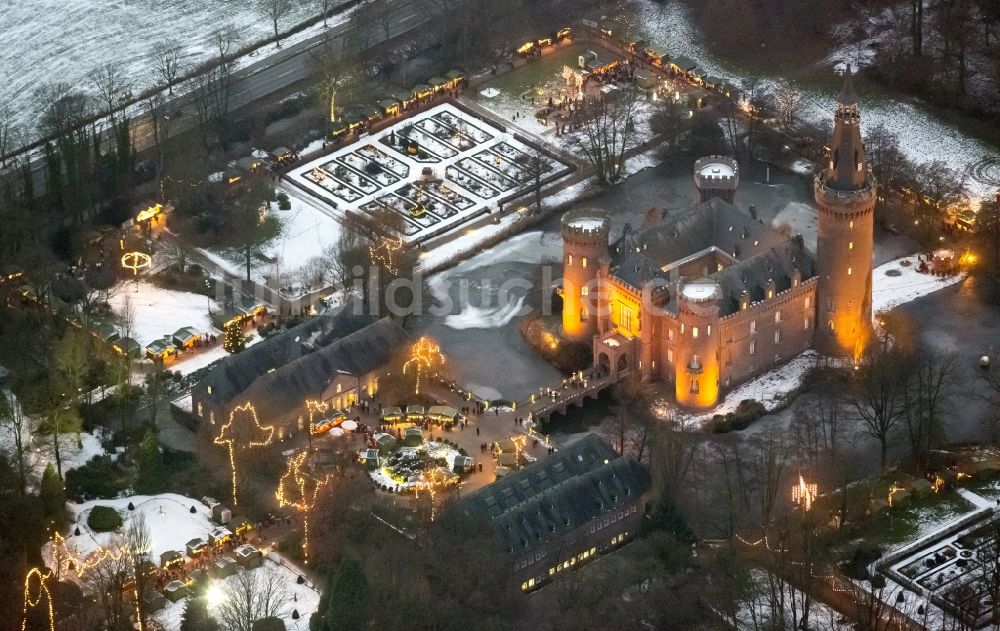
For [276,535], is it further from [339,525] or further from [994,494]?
[994,494]

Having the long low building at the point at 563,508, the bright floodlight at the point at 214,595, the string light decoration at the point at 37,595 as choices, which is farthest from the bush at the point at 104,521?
the long low building at the point at 563,508

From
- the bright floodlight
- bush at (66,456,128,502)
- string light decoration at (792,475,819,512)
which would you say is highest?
bush at (66,456,128,502)

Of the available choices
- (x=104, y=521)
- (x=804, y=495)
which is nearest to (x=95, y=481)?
(x=104, y=521)

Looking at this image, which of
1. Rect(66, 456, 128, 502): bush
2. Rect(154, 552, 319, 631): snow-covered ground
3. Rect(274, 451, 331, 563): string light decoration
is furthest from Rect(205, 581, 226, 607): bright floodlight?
Rect(66, 456, 128, 502): bush

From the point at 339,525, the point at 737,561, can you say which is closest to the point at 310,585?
the point at 339,525

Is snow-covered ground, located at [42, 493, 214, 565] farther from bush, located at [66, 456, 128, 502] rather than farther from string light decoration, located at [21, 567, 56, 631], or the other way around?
string light decoration, located at [21, 567, 56, 631]

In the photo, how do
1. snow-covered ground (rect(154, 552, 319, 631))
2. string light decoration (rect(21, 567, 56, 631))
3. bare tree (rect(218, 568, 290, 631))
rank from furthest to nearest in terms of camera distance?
snow-covered ground (rect(154, 552, 319, 631)) < string light decoration (rect(21, 567, 56, 631)) < bare tree (rect(218, 568, 290, 631))

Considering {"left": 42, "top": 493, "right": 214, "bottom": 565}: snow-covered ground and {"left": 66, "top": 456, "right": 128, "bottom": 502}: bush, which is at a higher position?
{"left": 66, "top": 456, "right": 128, "bottom": 502}: bush
